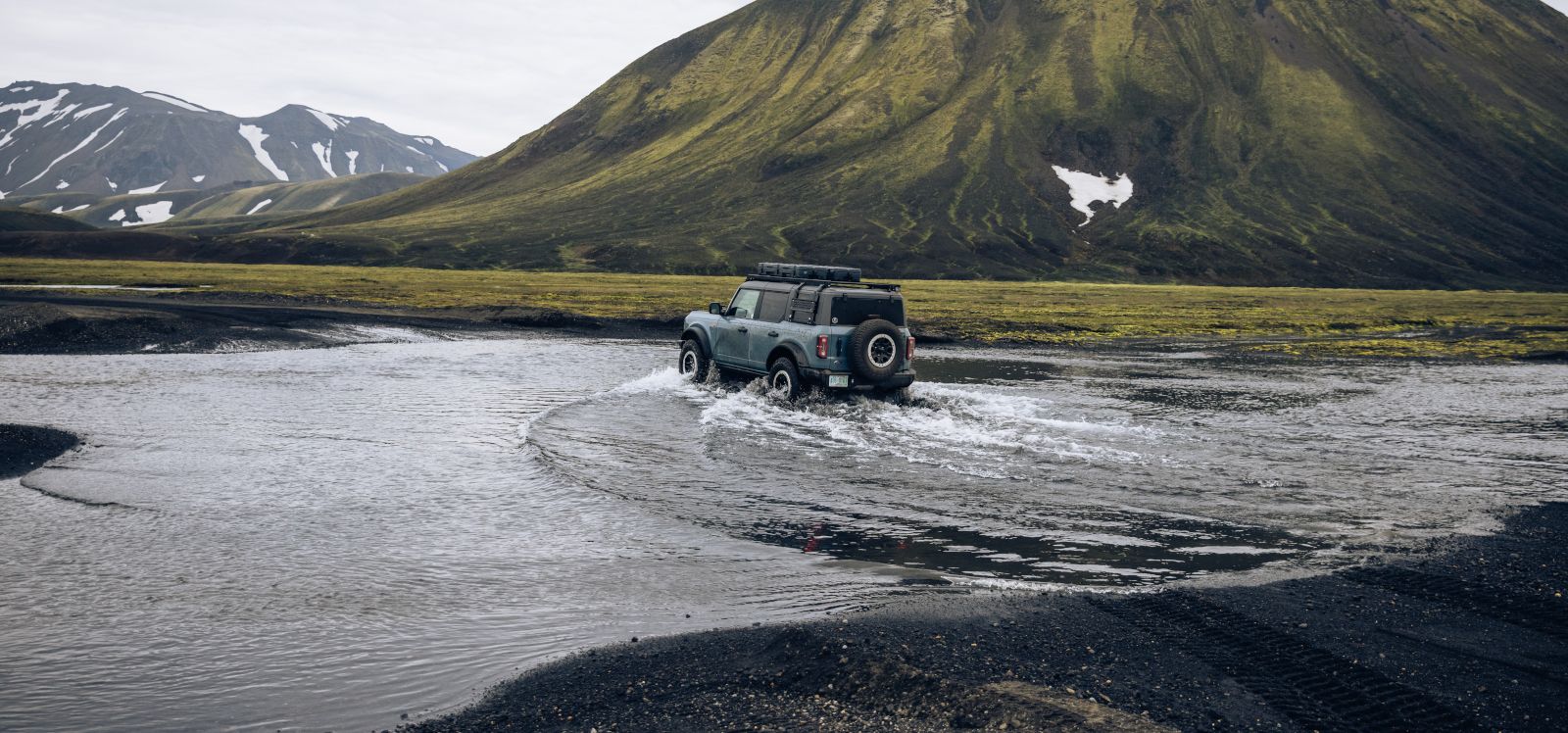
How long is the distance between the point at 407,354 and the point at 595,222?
133 metres

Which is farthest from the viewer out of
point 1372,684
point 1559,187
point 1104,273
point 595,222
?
point 1559,187

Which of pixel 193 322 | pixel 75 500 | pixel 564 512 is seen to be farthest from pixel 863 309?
pixel 193 322

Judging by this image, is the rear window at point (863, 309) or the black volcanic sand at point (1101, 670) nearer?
the black volcanic sand at point (1101, 670)

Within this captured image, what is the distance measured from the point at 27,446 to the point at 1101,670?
15.1 meters

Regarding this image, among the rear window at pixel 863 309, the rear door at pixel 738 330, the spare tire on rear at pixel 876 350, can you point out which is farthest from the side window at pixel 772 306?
the spare tire on rear at pixel 876 350

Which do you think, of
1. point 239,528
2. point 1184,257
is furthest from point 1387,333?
point 1184,257

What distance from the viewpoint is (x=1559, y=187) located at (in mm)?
175000

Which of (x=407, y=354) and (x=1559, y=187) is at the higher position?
(x=1559, y=187)

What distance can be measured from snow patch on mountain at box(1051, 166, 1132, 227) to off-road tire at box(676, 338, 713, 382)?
153000 mm

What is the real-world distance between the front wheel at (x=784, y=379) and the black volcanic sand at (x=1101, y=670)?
11739 millimetres

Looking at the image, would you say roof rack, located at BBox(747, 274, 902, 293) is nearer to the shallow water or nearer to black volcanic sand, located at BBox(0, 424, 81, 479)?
the shallow water

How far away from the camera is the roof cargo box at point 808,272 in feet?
69.2

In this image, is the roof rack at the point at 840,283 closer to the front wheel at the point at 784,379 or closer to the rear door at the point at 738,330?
the rear door at the point at 738,330

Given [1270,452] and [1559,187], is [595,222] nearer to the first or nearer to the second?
[1270,452]
